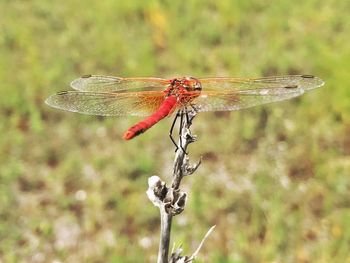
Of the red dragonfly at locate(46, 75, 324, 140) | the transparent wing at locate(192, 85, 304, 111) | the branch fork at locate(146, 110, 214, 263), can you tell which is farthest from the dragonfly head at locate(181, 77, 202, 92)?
the branch fork at locate(146, 110, 214, 263)

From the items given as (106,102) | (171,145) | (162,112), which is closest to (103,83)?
(106,102)

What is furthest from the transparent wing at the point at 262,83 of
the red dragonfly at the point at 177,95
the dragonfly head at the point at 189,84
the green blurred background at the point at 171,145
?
the green blurred background at the point at 171,145

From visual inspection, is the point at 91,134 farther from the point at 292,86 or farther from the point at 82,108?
the point at 292,86

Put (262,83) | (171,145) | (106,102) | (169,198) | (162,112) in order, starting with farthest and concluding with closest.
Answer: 1. (171,145)
2. (262,83)
3. (106,102)
4. (162,112)
5. (169,198)

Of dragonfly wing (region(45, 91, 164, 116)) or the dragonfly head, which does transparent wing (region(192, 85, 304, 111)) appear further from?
dragonfly wing (region(45, 91, 164, 116))

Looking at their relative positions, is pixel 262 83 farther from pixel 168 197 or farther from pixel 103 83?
pixel 168 197

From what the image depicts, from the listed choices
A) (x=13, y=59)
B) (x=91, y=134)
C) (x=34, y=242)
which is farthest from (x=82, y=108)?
(x=13, y=59)

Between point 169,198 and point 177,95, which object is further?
point 177,95
